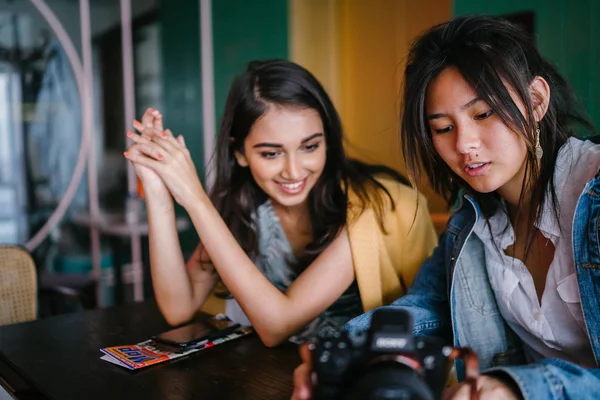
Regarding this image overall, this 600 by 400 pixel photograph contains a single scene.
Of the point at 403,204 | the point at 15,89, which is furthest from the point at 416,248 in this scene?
the point at 15,89

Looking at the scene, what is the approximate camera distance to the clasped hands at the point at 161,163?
5.16ft

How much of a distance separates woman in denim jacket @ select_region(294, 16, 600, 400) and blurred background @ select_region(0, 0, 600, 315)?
1.51 metres

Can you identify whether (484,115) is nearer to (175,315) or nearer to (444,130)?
(444,130)

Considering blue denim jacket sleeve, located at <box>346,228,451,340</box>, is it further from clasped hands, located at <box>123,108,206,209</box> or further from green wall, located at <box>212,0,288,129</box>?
green wall, located at <box>212,0,288,129</box>

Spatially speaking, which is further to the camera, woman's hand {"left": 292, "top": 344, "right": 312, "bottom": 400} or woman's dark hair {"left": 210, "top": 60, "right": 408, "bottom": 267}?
woman's dark hair {"left": 210, "top": 60, "right": 408, "bottom": 267}

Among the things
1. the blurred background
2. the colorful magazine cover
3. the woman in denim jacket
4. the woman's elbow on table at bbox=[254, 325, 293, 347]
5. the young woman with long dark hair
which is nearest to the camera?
the woman in denim jacket

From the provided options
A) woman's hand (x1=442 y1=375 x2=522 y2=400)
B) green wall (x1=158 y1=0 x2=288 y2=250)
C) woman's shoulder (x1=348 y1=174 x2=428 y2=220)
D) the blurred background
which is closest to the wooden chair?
the blurred background

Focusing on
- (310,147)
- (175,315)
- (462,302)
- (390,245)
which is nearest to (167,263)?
(175,315)

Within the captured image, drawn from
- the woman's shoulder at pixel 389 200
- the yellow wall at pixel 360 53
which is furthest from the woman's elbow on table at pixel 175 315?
the yellow wall at pixel 360 53

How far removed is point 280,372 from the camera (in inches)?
48.3

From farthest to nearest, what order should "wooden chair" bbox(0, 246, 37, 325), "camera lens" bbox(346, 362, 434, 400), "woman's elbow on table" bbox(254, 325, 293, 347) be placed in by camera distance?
"wooden chair" bbox(0, 246, 37, 325), "woman's elbow on table" bbox(254, 325, 293, 347), "camera lens" bbox(346, 362, 434, 400)

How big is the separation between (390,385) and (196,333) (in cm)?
82

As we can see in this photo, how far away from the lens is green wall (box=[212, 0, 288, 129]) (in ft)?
12.5

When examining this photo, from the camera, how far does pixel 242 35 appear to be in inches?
152
